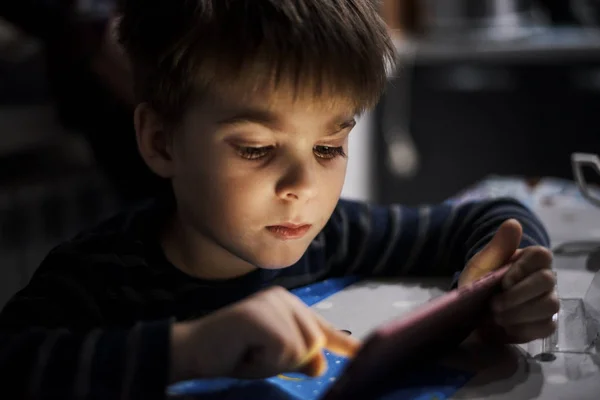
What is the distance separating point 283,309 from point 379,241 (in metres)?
0.39

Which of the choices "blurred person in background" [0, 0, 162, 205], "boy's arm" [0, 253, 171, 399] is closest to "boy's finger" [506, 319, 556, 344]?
"boy's arm" [0, 253, 171, 399]

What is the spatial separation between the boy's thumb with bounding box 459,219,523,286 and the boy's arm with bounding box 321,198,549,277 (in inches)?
5.2

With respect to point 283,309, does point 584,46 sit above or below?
below

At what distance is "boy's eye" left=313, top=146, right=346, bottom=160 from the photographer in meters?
0.69

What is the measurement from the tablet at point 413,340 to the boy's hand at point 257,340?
21 mm

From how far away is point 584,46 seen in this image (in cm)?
227

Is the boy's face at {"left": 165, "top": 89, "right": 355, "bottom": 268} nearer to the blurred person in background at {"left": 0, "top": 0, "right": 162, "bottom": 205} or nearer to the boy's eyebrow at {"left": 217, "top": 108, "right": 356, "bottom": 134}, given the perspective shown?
the boy's eyebrow at {"left": 217, "top": 108, "right": 356, "bottom": 134}

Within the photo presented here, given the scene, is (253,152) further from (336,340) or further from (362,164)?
(362,164)

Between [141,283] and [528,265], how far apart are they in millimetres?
348

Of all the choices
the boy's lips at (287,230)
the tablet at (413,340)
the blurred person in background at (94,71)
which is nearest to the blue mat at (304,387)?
the tablet at (413,340)

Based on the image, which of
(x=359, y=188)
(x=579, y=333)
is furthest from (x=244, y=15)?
(x=359, y=188)

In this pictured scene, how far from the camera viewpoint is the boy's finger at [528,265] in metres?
0.66

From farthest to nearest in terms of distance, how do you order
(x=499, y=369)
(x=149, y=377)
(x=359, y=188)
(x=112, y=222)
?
1. (x=359, y=188)
2. (x=112, y=222)
3. (x=499, y=369)
4. (x=149, y=377)

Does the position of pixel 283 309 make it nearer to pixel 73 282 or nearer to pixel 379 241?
pixel 73 282
